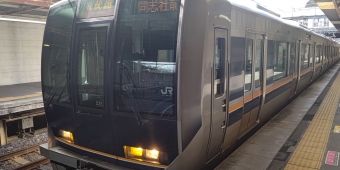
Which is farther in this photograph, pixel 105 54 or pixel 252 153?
pixel 252 153

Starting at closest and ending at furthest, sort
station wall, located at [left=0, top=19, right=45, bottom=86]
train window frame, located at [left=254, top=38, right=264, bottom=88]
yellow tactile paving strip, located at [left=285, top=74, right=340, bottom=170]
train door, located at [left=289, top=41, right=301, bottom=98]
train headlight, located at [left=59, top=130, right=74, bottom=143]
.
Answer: train headlight, located at [left=59, top=130, right=74, bottom=143] → yellow tactile paving strip, located at [left=285, top=74, right=340, bottom=170] → train window frame, located at [left=254, top=38, right=264, bottom=88] → train door, located at [left=289, top=41, right=301, bottom=98] → station wall, located at [left=0, top=19, right=45, bottom=86]

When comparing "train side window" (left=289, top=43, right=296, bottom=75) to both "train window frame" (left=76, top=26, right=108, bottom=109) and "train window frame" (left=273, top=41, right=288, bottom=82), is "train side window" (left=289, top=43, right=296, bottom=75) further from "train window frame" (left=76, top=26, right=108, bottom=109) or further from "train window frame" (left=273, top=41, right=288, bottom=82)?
"train window frame" (left=76, top=26, right=108, bottom=109)

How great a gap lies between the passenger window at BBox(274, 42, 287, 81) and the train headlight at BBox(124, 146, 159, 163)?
4.15 m

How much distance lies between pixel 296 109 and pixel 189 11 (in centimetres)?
661

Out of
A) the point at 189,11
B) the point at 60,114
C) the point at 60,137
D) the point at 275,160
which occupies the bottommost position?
the point at 275,160

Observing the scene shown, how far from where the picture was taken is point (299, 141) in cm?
545

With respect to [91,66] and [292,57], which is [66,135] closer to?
[91,66]

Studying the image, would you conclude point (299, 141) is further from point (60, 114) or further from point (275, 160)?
point (60, 114)

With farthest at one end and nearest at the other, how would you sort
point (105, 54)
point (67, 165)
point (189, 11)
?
point (67, 165) → point (105, 54) → point (189, 11)

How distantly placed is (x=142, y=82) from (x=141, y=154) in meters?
0.81

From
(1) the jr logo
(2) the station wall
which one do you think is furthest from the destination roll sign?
(2) the station wall

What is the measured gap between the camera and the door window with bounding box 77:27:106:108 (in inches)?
128

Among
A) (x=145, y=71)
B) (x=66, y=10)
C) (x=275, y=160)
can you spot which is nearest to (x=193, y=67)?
(x=145, y=71)

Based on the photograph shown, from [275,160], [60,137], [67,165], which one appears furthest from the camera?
[275,160]
